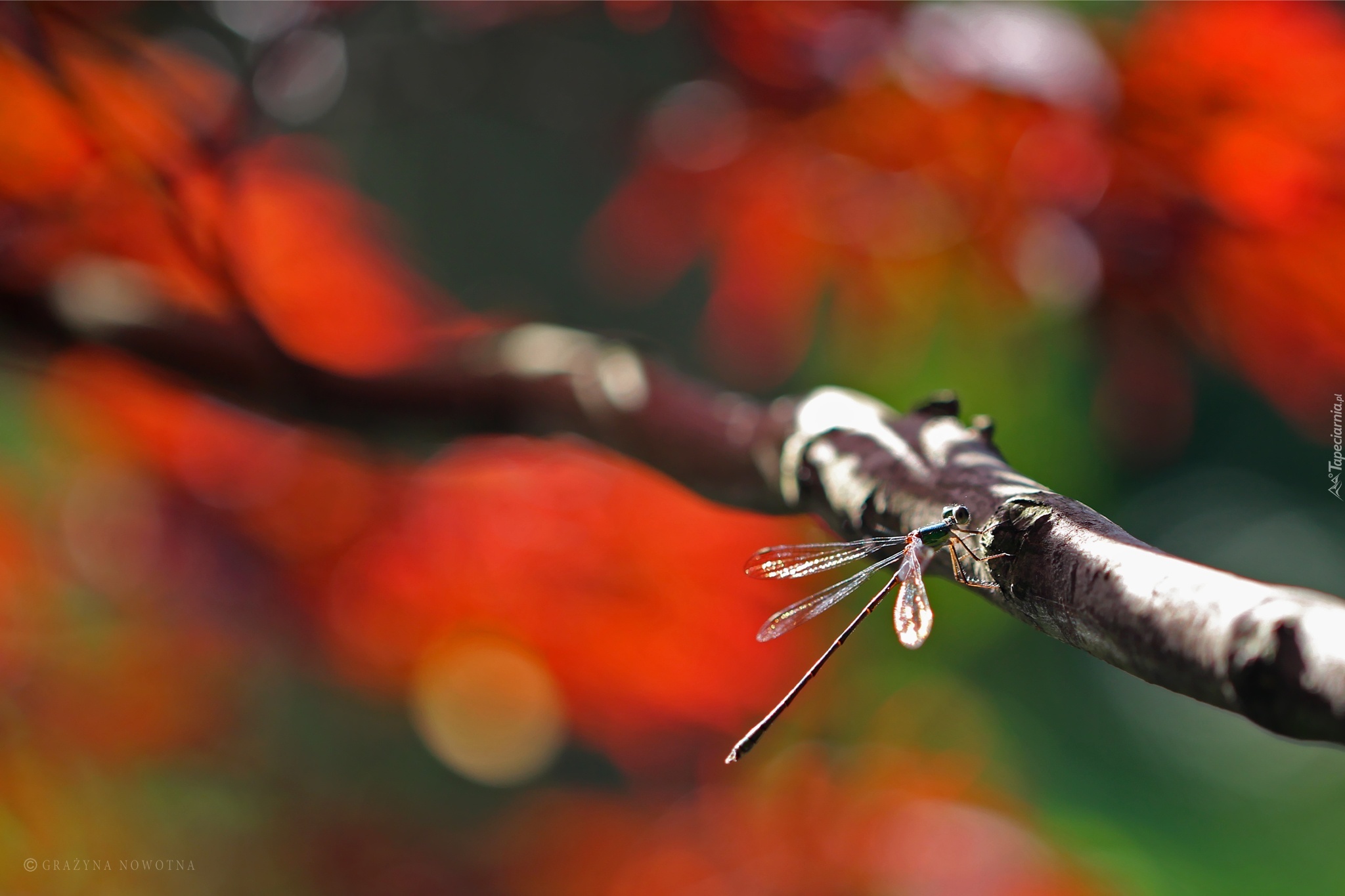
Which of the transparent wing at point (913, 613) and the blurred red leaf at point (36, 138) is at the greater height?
the blurred red leaf at point (36, 138)

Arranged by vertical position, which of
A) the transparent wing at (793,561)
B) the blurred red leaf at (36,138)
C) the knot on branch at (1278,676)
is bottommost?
the knot on branch at (1278,676)

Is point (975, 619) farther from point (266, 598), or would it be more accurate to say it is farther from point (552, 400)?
point (266, 598)

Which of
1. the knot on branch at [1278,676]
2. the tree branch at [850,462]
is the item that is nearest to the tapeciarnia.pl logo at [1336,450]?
the tree branch at [850,462]

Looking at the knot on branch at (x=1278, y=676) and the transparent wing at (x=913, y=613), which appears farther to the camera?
the transparent wing at (x=913, y=613)

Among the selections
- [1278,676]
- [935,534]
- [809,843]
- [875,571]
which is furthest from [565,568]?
[1278,676]

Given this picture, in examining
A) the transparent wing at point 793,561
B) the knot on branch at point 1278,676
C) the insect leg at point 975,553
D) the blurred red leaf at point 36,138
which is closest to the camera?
the knot on branch at point 1278,676

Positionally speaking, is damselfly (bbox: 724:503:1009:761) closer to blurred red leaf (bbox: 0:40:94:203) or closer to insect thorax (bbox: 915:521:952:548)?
insect thorax (bbox: 915:521:952:548)

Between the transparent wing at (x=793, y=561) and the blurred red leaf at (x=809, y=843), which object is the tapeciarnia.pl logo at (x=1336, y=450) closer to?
the transparent wing at (x=793, y=561)
